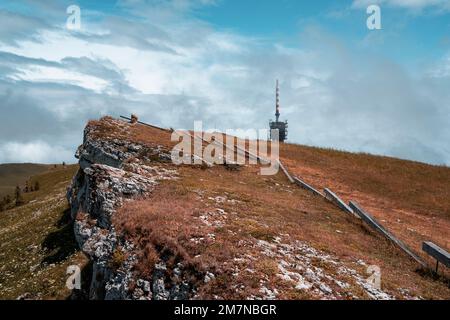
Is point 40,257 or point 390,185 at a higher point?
point 390,185

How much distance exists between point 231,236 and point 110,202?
8952 millimetres

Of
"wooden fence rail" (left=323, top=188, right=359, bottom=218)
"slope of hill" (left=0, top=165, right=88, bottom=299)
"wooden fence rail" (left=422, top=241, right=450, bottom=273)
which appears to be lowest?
"slope of hill" (left=0, top=165, right=88, bottom=299)

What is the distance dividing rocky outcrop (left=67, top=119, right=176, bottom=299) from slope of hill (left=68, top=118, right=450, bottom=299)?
0.07m

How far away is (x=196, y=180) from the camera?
31.1 metres

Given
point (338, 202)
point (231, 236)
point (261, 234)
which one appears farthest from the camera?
point (338, 202)

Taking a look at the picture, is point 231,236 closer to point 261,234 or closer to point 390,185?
point 261,234

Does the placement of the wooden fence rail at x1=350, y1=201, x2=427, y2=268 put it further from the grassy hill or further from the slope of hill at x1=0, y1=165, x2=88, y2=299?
the slope of hill at x1=0, y1=165, x2=88, y2=299

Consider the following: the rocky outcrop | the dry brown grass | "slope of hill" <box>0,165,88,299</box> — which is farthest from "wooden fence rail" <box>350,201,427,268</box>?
"slope of hill" <box>0,165,88,299</box>

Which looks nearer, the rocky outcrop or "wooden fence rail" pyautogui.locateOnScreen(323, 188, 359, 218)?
the rocky outcrop

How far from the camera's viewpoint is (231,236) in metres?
18.8

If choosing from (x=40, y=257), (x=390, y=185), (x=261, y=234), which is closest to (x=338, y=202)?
(x=261, y=234)

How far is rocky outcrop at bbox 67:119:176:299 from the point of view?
18109 mm
